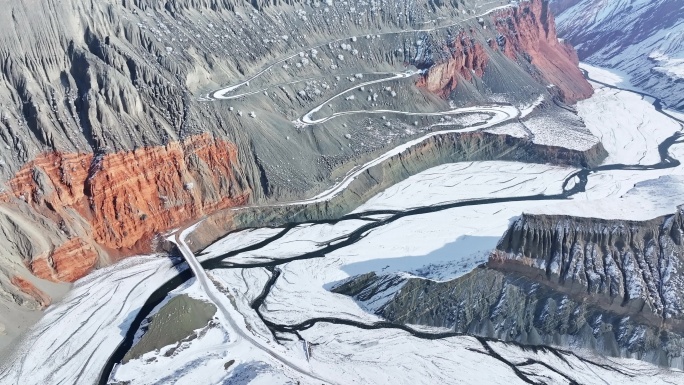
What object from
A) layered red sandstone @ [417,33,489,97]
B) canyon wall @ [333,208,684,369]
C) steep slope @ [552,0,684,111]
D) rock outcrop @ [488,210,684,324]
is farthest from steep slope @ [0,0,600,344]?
steep slope @ [552,0,684,111]

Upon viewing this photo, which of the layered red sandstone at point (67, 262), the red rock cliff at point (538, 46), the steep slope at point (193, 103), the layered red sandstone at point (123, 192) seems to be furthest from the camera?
the red rock cliff at point (538, 46)

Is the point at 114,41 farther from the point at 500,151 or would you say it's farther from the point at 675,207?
the point at 675,207

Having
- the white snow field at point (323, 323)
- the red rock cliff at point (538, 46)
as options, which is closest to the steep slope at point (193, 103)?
the white snow field at point (323, 323)

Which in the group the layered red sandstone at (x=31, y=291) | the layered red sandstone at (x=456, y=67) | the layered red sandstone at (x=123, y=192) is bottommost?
the layered red sandstone at (x=31, y=291)

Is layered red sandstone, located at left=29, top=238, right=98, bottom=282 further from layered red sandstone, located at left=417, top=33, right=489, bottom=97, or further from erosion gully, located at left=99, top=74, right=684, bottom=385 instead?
layered red sandstone, located at left=417, top=33, right=489, bottom=97

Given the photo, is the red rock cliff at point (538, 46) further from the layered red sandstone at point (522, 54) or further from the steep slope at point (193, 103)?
the steep slope at point (193, 103)

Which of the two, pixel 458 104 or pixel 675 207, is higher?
pixel 458 104

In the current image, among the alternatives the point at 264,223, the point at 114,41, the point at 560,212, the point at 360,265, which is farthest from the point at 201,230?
the point at 560,212
